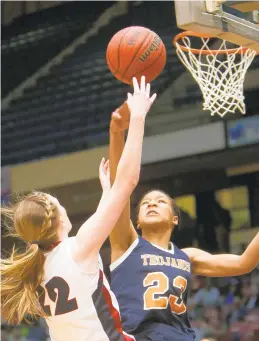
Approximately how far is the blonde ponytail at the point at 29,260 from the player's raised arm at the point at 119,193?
0.40ft

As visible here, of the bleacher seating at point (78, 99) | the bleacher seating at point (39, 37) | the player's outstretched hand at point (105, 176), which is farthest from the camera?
the bleacher seating at point (39, 37)

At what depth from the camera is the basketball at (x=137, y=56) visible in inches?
132

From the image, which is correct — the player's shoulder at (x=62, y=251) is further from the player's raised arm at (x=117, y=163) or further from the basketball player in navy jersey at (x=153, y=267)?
the basketball player in navy jersey at (x=153, y=267)

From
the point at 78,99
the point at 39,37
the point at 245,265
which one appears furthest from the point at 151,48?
the point at 39,37

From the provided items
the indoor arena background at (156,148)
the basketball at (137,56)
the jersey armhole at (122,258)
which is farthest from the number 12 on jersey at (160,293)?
the indoor arena background at (156,148)

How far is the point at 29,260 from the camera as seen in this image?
9.05ft

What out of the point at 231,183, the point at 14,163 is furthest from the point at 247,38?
the point at 14,163

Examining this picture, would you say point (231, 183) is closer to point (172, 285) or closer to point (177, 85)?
point (177, 85)

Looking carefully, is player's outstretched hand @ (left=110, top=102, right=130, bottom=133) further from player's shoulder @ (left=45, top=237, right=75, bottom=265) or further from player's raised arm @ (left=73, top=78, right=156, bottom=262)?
player's shoulder @ (left=45, top=237, right=75, bottom=265)

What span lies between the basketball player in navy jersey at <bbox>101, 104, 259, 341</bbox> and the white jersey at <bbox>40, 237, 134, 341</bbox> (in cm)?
50

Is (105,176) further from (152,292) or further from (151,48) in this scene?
(151,48)

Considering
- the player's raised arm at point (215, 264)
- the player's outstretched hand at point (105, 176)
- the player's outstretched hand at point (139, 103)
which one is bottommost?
the player's raised arm at point (215, 264)

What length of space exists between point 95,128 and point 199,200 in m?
1.50

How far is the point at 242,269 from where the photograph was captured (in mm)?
3611
